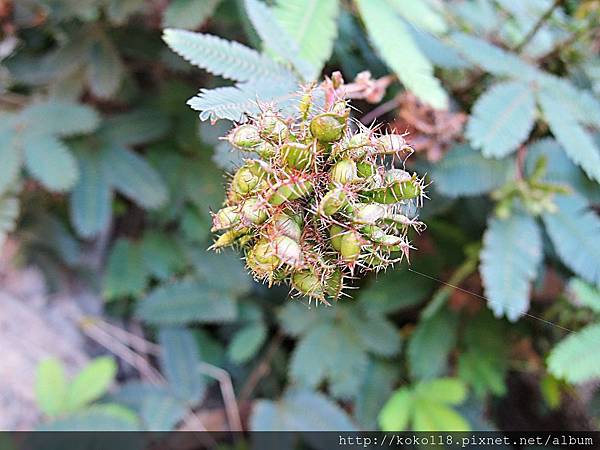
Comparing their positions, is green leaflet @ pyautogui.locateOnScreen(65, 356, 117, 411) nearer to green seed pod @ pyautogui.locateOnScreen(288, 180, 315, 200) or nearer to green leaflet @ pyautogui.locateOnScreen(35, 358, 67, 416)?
green leaflet @ pyautogui.locateOnScreen(35, 358, 67, 416)

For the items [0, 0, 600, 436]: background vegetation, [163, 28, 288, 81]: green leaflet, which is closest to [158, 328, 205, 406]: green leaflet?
[0, 0, 600, 436]: background vegetation

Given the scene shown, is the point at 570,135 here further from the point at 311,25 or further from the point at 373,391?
the point at 373,391

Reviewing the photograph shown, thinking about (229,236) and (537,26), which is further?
(537,26)

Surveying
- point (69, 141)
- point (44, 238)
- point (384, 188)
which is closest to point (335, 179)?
point (384, 188)

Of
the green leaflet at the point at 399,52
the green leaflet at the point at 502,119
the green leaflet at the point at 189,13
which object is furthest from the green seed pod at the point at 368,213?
the green leaflet at the point at 189,13

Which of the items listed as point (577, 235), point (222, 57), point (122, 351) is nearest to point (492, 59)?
point (577, 235)

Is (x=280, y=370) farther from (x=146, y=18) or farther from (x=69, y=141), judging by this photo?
(x=146, y=18)
